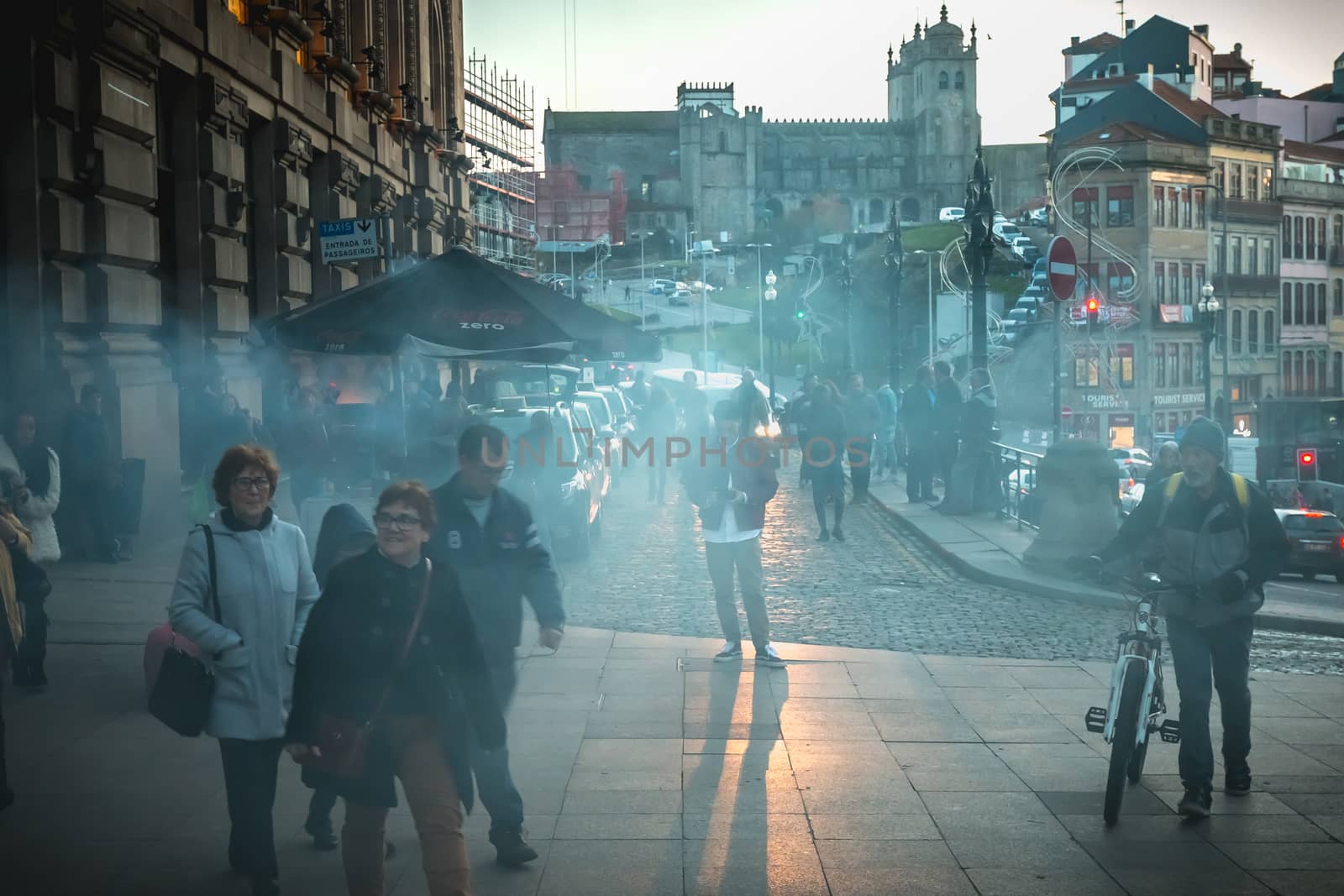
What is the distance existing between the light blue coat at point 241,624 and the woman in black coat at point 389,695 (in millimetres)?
735

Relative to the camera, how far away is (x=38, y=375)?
43.9 feet

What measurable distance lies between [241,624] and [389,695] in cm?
101

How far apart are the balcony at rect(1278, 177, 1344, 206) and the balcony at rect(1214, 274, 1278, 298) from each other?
15.9ft

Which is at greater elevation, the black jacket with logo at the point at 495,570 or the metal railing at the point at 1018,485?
the black jacket with logo at the point at 495,570

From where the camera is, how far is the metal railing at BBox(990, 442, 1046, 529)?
18.6m

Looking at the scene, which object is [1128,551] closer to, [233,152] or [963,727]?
[963,727]

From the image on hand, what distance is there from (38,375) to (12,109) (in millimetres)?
2253

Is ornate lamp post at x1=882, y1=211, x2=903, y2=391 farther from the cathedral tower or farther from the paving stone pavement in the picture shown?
the cathedral tower

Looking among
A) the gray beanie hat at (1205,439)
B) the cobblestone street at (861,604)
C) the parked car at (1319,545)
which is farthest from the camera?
the parked car at (1319,545)

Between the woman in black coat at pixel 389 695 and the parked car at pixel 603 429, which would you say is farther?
the parked car at pixel 603 429

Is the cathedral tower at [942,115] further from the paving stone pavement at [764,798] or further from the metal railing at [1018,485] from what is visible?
the paving stone pavement at [764,798]

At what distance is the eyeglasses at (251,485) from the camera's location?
223 inches

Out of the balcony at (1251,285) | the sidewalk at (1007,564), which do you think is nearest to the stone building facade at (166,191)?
the sidewalk at (1007,564)

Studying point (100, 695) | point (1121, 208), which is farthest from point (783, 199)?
point (100, 695)
